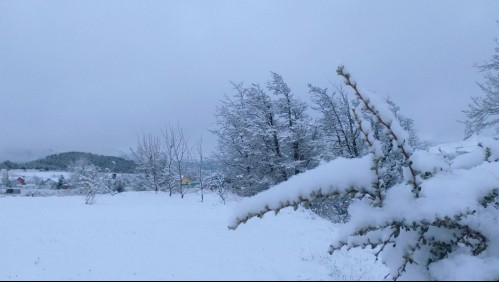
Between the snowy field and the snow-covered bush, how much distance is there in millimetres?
3231

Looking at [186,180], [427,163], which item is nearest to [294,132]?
[427,163]

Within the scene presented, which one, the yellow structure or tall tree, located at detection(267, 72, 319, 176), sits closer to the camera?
tall tree, located at detection(267, 72, 319, 176)

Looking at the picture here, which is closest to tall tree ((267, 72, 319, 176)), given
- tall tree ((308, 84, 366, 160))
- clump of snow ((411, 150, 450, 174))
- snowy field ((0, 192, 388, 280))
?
tall tree ((308, 84, 366, 160))

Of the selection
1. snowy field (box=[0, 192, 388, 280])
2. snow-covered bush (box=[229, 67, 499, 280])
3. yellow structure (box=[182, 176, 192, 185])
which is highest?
yellow structure (box=[182, 176, 192, 185])

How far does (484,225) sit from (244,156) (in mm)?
23435

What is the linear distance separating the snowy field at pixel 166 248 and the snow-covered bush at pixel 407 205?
10.6 ft

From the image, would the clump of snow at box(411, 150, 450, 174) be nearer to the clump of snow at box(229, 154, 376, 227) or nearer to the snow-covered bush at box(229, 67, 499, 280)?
the snow-covered bush at box(229, 67, 499, 280)

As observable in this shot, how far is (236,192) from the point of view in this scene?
24500 mm

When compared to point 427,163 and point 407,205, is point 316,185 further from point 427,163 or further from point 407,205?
point 427,163

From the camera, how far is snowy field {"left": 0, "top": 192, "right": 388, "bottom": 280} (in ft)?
17.3

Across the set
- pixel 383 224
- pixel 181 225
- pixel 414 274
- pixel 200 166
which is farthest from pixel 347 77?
pixel 200 166

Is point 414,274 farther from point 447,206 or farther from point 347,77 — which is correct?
point 347,77

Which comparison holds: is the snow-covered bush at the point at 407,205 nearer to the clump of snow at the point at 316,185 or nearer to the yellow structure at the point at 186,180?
the clump of snow at the point at 316,185

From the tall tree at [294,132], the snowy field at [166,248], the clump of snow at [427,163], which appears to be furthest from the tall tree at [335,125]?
the clump of snow at [427,163]
